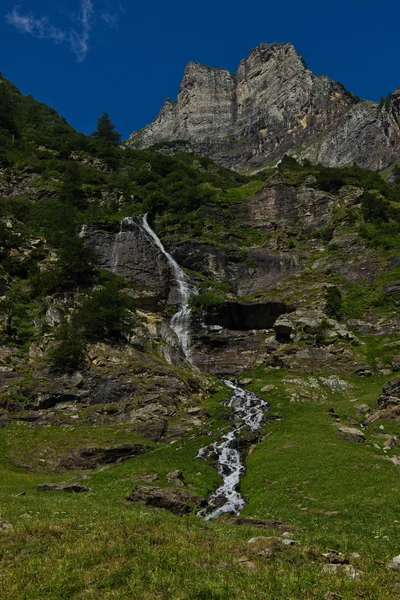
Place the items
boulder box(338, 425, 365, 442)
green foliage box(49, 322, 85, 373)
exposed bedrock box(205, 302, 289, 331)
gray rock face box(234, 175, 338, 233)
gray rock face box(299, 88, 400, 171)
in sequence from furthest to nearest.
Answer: gray rock face box(299, 88, 400, 171) < gray rock face box(234, 175, 338, 233) < exposed bedrock box(205, 302, 289, 331) < green foliage box(49, 322, 85, 373) < boulder box(338, 425, 365, 442)

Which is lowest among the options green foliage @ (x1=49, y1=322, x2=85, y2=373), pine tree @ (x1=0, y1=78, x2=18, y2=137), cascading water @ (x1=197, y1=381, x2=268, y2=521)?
cascading water @ (x1=197, y1=381, x2=268, y2=521)

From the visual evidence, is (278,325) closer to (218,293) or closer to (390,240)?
(218,293)

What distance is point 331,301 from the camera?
210 ft

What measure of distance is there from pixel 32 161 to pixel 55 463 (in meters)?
88.5

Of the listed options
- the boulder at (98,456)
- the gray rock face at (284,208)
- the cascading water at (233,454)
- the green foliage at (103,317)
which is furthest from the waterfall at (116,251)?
the boulder at (98,456)

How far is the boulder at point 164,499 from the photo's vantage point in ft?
68.8

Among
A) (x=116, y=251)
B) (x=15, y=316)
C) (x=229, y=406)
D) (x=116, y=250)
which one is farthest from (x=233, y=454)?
(x=116, y=250)

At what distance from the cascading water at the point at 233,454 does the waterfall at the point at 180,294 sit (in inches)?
560

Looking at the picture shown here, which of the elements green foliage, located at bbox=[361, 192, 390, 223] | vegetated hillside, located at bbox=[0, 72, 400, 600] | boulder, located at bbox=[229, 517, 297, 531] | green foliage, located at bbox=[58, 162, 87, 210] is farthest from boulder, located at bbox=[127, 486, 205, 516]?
green foliage, located at bbox=[58, 162, 87, 210]

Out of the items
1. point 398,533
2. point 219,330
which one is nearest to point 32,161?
point 219,330

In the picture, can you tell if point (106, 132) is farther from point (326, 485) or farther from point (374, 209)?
point (326, 485)

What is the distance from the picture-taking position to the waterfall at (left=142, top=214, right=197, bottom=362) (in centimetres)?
6500

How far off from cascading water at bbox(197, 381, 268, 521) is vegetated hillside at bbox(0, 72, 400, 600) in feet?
2.85

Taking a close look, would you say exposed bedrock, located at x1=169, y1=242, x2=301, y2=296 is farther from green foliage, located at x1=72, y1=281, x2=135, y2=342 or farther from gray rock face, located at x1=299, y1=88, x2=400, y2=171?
gray rock face, located at x1=299, y1=88, x2=400, y2=171
